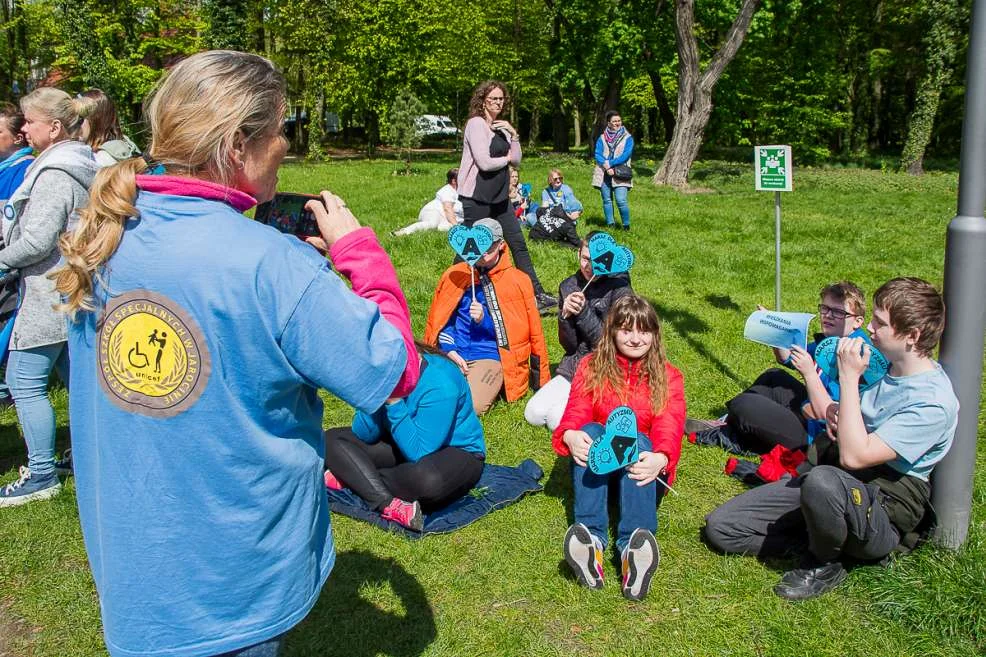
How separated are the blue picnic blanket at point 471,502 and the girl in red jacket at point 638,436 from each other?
61 cm

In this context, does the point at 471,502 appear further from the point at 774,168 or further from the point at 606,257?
the point at 774,168

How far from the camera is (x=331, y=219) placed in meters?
1.73

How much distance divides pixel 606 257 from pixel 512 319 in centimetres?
89

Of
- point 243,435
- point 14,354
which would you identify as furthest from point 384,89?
point 243,435

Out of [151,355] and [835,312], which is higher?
[151,355]

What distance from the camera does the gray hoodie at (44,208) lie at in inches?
147

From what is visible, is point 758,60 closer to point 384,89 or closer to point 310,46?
point 384,89

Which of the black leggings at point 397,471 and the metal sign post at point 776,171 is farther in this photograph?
the metal sign post at point 776,171

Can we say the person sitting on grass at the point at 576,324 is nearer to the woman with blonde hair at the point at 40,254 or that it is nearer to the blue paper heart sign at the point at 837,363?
the blue paper heart sign at the point at 837,363

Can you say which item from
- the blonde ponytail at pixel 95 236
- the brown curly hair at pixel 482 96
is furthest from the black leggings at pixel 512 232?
the blonde ponytail at pixel 95 236

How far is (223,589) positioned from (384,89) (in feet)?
93.6

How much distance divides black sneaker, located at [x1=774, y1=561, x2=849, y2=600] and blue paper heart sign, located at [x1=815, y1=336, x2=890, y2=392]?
0.83 metres

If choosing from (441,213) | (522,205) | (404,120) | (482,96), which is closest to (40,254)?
(482,96)

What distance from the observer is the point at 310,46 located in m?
28.9
